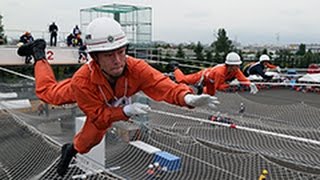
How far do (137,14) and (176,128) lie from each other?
5.03 meters

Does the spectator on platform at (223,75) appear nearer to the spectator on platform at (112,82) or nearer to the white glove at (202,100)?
the spectator on platform at (112,82)

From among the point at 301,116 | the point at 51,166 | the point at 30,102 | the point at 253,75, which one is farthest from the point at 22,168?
the point at 301,116

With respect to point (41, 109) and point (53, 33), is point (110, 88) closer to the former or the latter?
point (41, 109)

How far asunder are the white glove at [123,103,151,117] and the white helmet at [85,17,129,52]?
0.22 metres

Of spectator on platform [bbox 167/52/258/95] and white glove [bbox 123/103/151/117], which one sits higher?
white glove [bbox 123/103/151/117]

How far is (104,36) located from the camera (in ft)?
5.23

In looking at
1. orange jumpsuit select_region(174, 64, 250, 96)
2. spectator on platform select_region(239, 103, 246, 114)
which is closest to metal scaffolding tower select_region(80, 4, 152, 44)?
spectator on platform select_region(239, 103, 246, 114)

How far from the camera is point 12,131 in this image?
431 cm

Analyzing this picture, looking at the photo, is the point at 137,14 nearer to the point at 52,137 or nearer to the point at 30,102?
the point at 30,102

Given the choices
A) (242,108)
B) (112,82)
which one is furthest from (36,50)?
(242,108)

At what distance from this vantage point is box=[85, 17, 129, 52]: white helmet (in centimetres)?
157

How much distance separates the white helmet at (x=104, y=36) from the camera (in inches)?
Answer: 61.9

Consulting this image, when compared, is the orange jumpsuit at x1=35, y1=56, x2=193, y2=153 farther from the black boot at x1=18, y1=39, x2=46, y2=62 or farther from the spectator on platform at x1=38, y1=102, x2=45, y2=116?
the spectator on platform at x1=38, y1=102, x2=45, y2=116

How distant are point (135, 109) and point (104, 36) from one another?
284 mm
